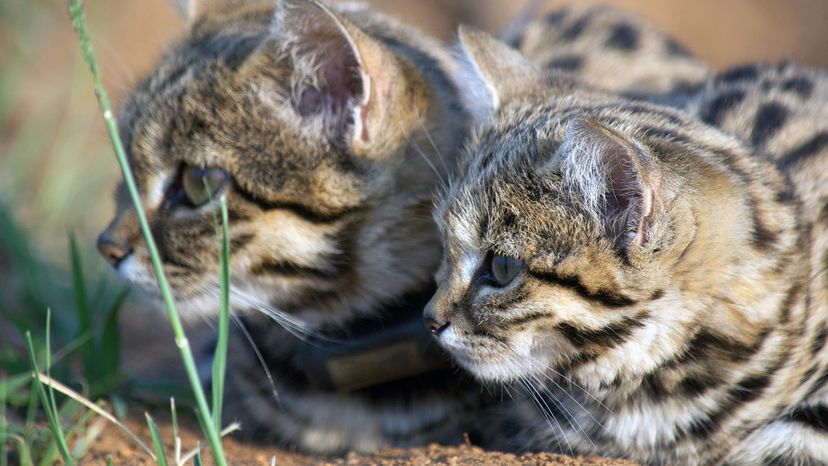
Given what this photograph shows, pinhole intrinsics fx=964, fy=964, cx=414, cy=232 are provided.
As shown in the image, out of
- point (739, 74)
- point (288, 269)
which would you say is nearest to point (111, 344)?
point (288, 269)

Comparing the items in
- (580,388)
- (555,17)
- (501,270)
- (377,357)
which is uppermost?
(555,17)

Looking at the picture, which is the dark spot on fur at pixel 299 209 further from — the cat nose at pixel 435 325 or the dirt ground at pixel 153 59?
the dirt ground at pixel 153 59

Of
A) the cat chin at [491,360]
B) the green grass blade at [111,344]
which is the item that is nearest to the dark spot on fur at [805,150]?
the cat chin at [491,360]

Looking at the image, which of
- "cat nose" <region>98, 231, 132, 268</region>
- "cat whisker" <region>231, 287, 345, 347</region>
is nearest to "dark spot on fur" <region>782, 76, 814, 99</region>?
"cat whisker" <region>231, 287, 345, 347</region>

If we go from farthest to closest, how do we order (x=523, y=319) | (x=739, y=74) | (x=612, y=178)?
(x=739, y=74), (x=523, y=319), (x=612, y=178)

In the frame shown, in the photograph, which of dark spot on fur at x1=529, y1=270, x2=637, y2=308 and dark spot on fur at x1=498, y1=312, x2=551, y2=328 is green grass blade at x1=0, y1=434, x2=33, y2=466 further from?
dark spot on fur at x1=529, y1=270, x2=637, y2=308

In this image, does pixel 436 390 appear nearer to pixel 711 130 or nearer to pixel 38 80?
pixel 711 130

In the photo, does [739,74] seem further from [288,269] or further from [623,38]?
[288,269]
